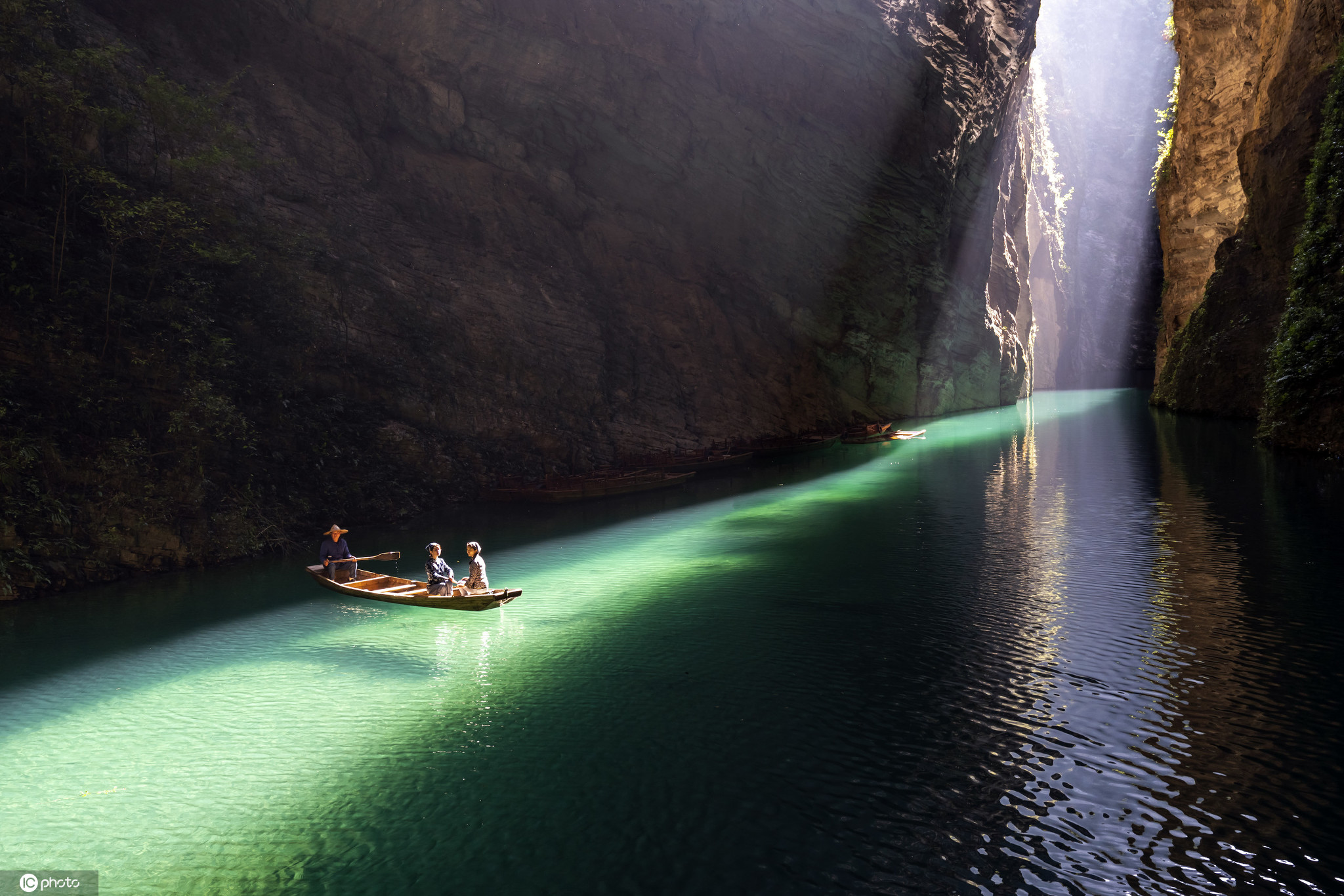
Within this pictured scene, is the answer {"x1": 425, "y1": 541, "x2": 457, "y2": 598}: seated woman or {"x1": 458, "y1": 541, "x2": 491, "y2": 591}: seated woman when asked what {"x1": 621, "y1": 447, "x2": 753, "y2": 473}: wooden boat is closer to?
{"x1": 458, "y1": 541, "x2": 491, "y2": 591}: seated woman

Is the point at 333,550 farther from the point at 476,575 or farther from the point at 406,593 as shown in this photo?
the point at 476,575

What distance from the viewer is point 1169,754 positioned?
25.6 feet

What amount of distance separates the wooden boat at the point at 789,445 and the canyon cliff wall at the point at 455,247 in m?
1.85

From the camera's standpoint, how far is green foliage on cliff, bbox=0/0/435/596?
16.8 m

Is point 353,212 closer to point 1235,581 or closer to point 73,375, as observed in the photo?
point 73,375

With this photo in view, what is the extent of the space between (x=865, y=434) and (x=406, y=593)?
1430 inches

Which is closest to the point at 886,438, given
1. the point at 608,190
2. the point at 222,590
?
the point at 608,190

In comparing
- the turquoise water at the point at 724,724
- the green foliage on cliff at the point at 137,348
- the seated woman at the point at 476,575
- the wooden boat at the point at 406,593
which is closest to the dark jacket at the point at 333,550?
the wooden boat at the point at 406,593

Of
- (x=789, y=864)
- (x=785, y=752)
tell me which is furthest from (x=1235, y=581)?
(x=789, y=864)

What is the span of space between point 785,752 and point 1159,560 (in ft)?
36.2

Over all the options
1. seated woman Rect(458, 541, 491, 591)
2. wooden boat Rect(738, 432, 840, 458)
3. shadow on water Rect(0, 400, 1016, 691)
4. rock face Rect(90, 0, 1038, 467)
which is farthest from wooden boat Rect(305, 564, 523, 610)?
wooden boat Rect(738, 432, 840, 458)

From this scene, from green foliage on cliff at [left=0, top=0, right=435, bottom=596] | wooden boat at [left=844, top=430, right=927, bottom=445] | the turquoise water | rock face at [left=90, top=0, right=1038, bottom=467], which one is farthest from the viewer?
wooden boat at [left=844, top=430, right=927, bottom=445]

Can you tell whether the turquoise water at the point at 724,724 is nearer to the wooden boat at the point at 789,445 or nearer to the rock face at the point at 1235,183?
the rock face at the point at 1235,183

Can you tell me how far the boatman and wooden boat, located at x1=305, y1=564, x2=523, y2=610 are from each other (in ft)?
0.52
